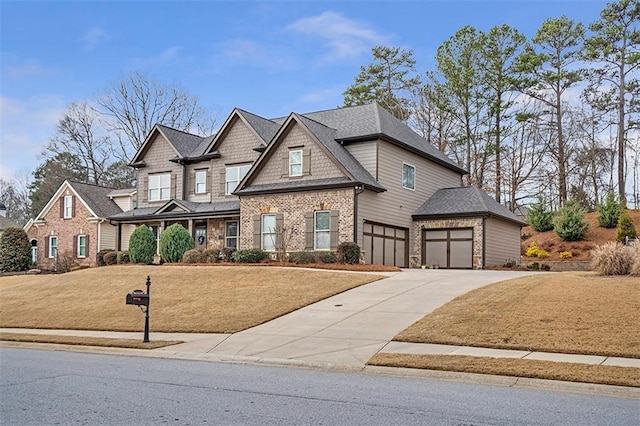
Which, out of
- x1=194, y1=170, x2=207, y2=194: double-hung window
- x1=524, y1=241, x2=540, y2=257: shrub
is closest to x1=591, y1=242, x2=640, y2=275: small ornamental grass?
x1=524, y1=241, x2=540, y2=257: shrub

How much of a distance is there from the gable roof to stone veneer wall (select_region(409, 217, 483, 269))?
13.1ft

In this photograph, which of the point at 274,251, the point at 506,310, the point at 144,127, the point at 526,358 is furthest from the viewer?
the point at 144,127

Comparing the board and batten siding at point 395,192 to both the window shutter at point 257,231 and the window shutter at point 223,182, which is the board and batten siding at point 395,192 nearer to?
the window shutter at point 257,231

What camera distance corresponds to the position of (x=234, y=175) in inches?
1406

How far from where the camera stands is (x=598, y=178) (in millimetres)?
50656

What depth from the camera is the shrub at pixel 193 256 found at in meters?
31.2

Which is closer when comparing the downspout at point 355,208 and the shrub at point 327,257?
the shrub at point 327,257

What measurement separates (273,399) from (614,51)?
4181 cm

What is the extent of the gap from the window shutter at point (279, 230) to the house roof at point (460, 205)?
709cm

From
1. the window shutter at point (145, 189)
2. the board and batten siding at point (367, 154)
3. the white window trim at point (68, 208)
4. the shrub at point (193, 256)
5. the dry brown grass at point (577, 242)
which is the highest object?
the board and batten siding at point (367, 154)

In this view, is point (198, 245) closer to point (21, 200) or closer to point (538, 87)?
point (538, 87)

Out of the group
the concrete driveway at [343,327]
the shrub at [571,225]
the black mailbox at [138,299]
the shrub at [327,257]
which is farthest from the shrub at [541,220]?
the black mailbox at [138,299]

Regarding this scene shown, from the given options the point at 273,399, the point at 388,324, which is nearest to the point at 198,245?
the point at 388,324

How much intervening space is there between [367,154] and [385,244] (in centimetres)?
442
